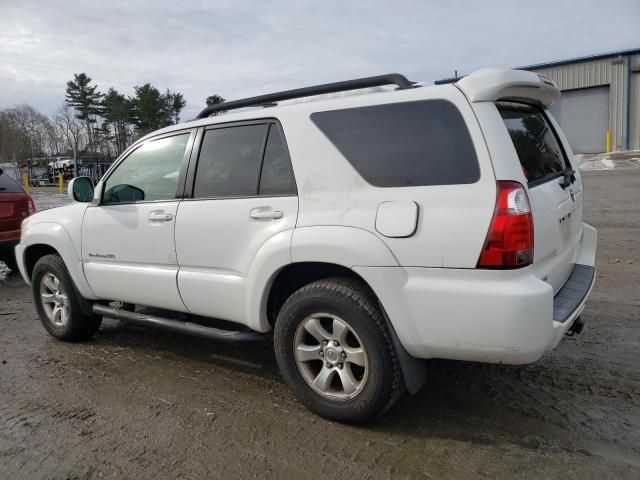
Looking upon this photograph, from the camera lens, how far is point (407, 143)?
291cm

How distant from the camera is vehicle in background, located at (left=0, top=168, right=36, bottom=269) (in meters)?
7.78

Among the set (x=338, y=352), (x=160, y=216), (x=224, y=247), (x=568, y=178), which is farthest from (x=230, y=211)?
(x=568, y=178)

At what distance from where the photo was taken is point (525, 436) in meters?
2.93

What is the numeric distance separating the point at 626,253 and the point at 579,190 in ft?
13.5

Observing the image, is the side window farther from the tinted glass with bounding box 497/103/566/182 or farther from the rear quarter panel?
the tinted glass with bounding box 497/103/566/182

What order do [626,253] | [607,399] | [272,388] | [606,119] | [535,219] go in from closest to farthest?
[535,219] < [607,399] < [272,388] < [626,253] < [606,119]

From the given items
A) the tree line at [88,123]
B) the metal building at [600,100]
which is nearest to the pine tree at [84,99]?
the tree line at [88,123]

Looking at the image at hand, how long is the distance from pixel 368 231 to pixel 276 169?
84cm

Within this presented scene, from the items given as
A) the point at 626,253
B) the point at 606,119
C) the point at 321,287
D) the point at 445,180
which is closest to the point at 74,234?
the point at 321,287

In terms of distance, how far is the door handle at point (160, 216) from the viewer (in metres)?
3.86

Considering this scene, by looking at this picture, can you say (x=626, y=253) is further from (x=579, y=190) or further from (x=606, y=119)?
(x=606, y=119)

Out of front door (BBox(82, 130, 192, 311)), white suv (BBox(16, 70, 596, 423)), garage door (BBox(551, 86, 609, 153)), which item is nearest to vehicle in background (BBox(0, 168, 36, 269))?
front door (BBox(82, 130, 192, 311))

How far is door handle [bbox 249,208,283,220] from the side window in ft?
2.80

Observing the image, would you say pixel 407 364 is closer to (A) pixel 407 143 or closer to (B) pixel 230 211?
(A) pixel 407 143
